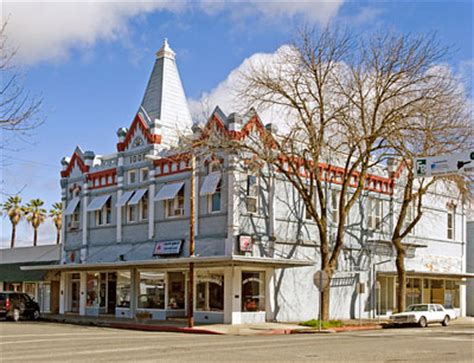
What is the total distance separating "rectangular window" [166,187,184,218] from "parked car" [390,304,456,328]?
12008mm

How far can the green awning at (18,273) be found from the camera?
44.7 m

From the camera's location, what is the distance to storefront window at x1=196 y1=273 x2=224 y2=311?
1314 inches

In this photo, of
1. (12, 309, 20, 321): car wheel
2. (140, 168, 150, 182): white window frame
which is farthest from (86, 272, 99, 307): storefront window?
(140, 168, 150, 182): white window frame

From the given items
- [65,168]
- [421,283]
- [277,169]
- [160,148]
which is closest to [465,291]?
[421,283]

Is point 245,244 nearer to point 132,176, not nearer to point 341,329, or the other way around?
point 341,329

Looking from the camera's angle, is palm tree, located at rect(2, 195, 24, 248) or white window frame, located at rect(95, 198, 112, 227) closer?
white window frame, located at rect(95, 198, 112, 227)

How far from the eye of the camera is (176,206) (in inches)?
1430

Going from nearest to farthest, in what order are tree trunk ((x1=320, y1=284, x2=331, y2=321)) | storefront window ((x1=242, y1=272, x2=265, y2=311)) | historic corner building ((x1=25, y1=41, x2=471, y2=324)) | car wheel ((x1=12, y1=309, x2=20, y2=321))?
tree trunk ((x1=320, y1=284, x2=331, y2=321)) → storefront window ((x1=242, y1=272, x2=265, y2=311)) → historic corner building ((x1=25, y1=41, x2=471, y2=324)) → car wheel ((x1=12, y1=309, x2=20, y2=321))

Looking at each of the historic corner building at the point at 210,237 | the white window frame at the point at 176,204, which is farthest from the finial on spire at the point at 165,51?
the white window frame at the point at 176,204

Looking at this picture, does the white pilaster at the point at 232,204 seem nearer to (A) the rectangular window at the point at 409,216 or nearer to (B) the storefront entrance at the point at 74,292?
(B) the storefront entrance at the point at 74,292

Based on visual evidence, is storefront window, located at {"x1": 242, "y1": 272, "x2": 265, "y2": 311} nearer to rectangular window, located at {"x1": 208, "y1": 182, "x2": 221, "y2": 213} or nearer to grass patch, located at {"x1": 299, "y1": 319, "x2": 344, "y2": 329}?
grass patch, located at {"x1": 299, "y1": 319, "x2": 344, "y2": 329}

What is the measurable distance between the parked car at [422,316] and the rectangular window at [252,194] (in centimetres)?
889

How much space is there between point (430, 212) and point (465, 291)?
751cm

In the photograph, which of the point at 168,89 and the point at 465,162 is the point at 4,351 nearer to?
the point at 465,162
